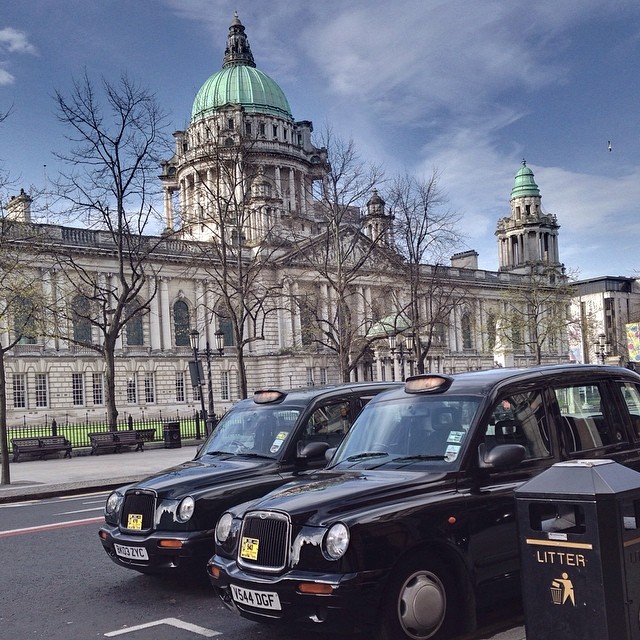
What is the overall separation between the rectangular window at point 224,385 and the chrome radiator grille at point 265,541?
62.0m

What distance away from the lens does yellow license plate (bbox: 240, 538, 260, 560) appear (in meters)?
5.82

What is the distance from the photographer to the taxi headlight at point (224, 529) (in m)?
6.35

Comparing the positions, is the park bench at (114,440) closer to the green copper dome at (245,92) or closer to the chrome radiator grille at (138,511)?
the chrome radiator grille at (138,511)

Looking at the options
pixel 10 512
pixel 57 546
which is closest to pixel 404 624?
pixel 57 546

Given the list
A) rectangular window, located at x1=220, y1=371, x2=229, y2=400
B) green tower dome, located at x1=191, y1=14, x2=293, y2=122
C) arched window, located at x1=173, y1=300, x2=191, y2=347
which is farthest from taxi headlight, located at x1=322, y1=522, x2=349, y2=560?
green tower dome, located at x1=191, y1=14, x2=293, y2=122

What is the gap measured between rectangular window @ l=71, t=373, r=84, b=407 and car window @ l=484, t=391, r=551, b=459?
56791 millimetres

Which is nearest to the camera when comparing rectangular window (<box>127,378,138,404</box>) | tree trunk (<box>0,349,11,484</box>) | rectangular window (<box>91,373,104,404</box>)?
tree trunk (<box>0,349,11,484</box>)

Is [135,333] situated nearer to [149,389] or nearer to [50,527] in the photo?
[149,389]

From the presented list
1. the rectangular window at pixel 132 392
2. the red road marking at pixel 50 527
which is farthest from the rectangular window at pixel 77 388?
the red road marking at pixel 50 527

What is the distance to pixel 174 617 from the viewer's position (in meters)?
7.10

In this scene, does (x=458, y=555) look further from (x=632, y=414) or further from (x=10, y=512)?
(x=10, y=512)

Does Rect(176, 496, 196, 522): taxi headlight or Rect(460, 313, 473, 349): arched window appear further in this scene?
Rect(460, 313, 473, 349): arched window

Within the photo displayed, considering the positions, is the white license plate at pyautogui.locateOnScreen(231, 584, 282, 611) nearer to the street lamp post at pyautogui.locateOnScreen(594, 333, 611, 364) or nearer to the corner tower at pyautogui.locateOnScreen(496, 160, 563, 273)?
the street lamp post at pyautogui.locateOnScreen(594, 333, 611, 364)

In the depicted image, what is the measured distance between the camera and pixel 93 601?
780 cm
